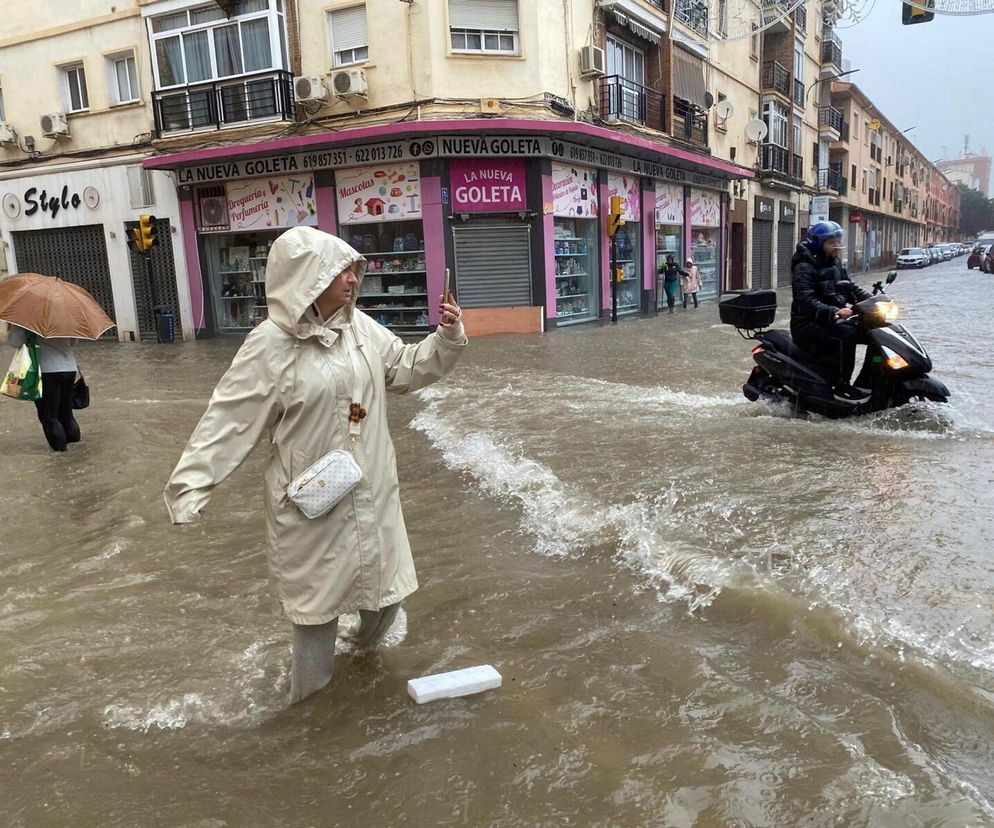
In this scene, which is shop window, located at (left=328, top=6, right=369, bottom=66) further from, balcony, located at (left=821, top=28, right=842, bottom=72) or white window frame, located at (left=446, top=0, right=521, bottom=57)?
balcony, located at (left=821, top=28, right=842, bottom=72)

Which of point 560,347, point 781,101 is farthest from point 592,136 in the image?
point 781,101

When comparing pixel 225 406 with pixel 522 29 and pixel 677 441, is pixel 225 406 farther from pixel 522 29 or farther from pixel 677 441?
pixel 522 29

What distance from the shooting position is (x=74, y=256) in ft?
70.0

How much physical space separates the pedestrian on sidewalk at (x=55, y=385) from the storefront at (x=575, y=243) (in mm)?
12125

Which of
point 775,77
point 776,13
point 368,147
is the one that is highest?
point 776,13

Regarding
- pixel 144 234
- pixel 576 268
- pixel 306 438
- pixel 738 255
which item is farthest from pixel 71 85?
pixel 306 438

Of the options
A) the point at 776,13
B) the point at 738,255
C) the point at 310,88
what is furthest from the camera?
the point at 738,255

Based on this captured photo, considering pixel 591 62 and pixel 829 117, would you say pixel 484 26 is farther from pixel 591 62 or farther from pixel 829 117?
pixel 829 117

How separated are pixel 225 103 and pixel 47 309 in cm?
1297

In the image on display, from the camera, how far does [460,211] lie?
680 inches

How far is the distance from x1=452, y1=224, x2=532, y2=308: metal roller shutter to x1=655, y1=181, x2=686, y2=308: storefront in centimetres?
619

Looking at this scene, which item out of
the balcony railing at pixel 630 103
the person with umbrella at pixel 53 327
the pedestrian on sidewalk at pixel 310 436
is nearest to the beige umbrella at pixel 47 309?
the person with umbrella at pixel 53 327

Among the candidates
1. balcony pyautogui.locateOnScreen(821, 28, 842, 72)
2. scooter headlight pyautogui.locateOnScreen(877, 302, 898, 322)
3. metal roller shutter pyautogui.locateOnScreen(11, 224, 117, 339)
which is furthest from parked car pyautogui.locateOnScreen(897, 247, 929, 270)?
scooter headlight pyautogui.locateOnScreen(877, 302, 898, 322)

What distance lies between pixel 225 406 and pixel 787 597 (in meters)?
2.55
